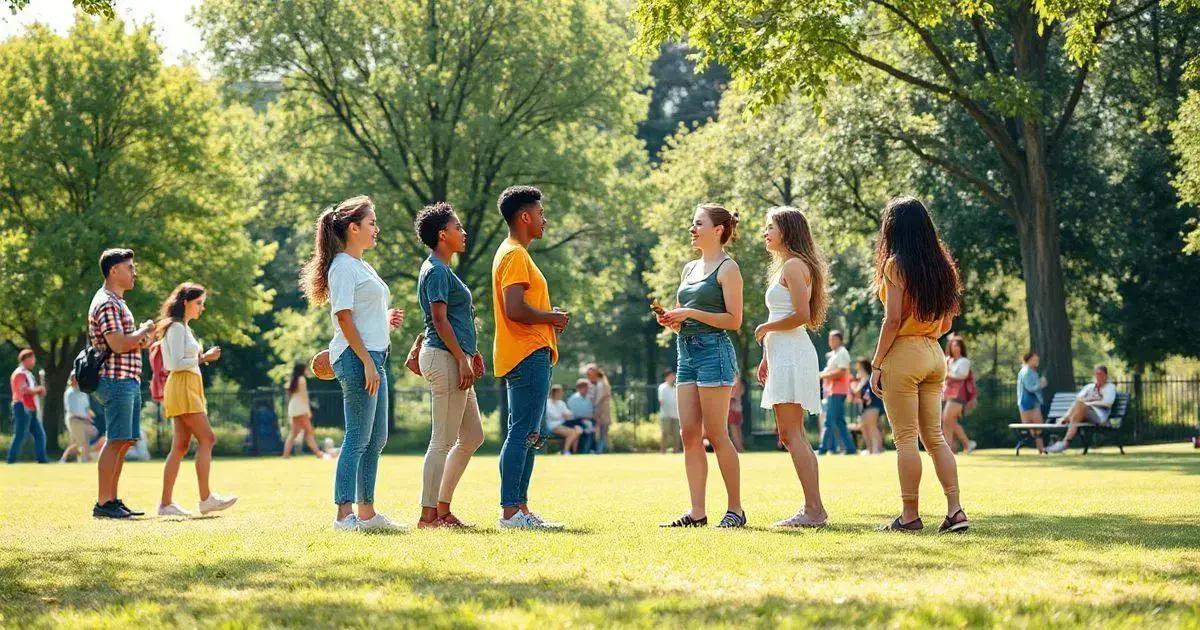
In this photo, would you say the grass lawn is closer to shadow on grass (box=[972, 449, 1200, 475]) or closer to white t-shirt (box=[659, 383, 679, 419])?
shadow on grass (box=[972, 449, 1200, 475])

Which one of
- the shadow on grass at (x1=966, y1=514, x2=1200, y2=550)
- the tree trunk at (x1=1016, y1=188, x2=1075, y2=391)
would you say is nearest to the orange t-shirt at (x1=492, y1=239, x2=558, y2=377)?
the shadow on grass at (x1=966, y1=514, x2=1200, y2=550)

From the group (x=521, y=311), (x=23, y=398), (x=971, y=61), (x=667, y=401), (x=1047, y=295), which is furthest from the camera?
(x=667, y=401)

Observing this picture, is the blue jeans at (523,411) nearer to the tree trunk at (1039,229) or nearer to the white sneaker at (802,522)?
the white sneaker at (802,522)

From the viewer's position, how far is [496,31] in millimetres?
40594

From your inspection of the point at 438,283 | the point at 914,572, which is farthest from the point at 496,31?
the point at 914,572

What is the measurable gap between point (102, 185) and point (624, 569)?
3359 cm

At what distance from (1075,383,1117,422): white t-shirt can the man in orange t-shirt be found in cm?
1863

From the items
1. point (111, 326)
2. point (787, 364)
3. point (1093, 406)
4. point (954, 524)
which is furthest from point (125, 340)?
point (1093, 406)

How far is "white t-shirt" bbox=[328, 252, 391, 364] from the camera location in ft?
30.2

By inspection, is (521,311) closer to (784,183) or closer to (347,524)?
(347,524)

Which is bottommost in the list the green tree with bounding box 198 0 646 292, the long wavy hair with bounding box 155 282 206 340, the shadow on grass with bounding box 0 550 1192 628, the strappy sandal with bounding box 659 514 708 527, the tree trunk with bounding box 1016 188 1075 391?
the shadow on grass with bounding box 0 550 1192 628

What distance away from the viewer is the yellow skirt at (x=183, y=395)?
11.8 m

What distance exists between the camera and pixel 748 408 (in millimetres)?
39969

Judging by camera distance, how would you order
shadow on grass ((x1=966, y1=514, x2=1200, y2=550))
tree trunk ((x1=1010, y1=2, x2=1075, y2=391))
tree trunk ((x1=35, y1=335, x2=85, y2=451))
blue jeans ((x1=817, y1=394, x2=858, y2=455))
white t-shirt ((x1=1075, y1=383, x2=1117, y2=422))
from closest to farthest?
shadow on grass ((x1=966, y1=514, x2=1200, y2=550))
white t-shirt ((x1=1075, y1=383, x2=1117, y2=422))
blue jeans ((x1=817, y1=394, x2=858, y2=455))
tree trunk ((x1=1010, y1=2, x2=1075, y2=391))
tree trunk ((x1=35, y1=335, x2=85, y2=451))
